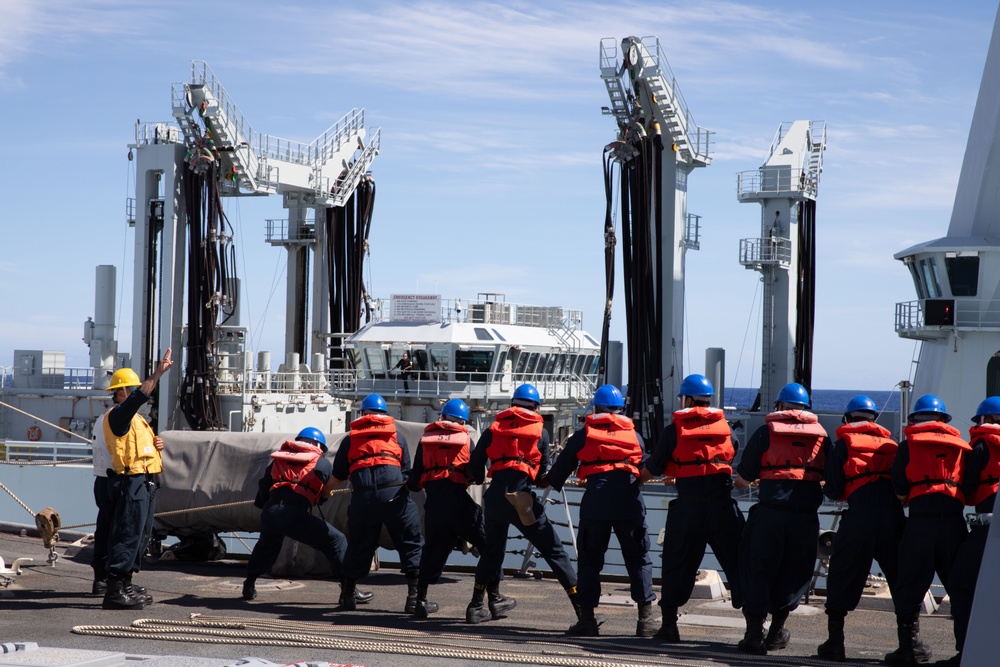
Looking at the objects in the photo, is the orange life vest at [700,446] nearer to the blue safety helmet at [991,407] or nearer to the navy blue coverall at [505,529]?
the navy blue coverall at [505,529]

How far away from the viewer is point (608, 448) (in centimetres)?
755

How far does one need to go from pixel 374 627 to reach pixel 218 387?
21.5 meters

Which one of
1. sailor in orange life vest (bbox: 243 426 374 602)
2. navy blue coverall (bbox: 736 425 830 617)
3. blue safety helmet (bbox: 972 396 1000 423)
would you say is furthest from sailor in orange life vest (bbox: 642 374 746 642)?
sailor in orange life vest (bbox: 243 426 374 602)

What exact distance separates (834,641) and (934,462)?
129 cm

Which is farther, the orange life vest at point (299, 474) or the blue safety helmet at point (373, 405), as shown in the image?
the blue safety helmet at point (373, 405)

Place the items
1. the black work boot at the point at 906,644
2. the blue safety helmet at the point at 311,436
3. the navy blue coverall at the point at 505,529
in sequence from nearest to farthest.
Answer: the black work boot at the point at 906,644 < the navy blue coverall at the point at 505,529 < the blue safety helmet at the point at 311,436

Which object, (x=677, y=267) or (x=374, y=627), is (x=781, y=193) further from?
(x=374, y=627)

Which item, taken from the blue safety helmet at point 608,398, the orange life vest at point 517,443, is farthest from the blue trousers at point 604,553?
the blue safety helmet at point 608,398

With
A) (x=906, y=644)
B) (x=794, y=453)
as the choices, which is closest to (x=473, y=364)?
(x=794, y=453)

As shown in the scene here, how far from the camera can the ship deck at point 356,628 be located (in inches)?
254

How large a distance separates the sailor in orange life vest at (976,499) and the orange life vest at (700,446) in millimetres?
1513

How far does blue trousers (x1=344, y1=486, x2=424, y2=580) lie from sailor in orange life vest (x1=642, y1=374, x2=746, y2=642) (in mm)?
2158

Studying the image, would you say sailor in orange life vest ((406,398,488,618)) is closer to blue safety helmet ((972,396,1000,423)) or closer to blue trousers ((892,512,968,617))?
blue trousers ((892,512,968,617))

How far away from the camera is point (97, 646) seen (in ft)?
22.2
